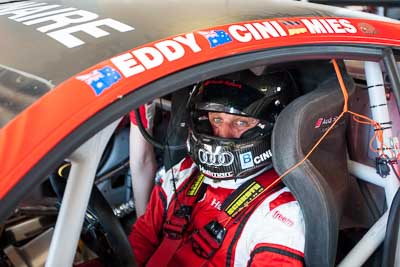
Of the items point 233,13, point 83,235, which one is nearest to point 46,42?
point 233,13

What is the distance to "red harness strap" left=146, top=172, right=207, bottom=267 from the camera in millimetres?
1385

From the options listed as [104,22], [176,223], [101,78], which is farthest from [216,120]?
[101,78]

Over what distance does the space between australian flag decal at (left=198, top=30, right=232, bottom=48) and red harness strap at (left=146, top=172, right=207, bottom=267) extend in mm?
676

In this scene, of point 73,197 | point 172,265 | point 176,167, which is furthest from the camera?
point 176,167

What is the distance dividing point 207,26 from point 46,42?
0.27m

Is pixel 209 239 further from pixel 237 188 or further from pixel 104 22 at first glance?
pixel 104 22

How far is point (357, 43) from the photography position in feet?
3.36

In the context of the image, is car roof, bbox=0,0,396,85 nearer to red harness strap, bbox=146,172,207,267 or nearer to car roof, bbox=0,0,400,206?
car roof, bbox=0,0,400,206

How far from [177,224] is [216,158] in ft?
0.76

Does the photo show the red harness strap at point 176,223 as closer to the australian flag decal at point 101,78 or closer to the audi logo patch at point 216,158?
the audi logo patch at point 216,158

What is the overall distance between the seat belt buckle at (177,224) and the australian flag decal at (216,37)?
0.68 m

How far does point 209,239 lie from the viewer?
1.33 metres

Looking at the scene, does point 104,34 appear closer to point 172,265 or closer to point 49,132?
point 49,132

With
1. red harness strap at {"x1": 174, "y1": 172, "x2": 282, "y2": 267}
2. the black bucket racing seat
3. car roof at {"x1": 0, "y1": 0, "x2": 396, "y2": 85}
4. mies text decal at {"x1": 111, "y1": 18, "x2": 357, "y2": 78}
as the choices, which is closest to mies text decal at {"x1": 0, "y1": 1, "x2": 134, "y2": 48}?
car roof at {"x1": 0, "y1": 0, "x2": 396, "y2": 85}
